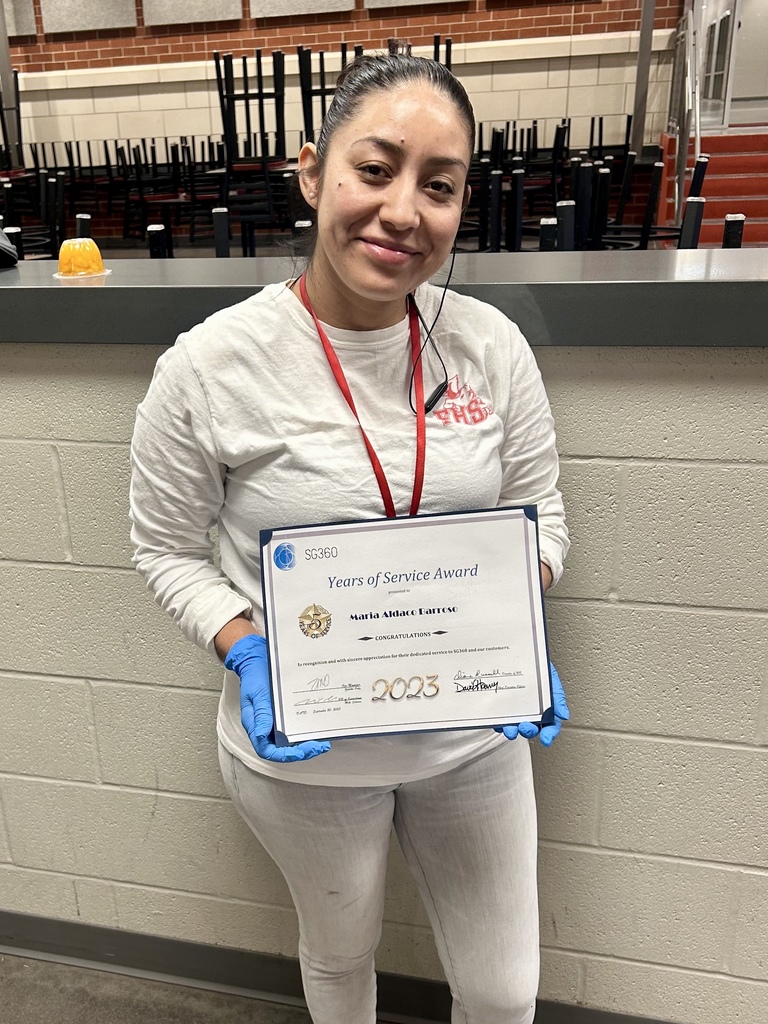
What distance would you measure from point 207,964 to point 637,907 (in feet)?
2.87

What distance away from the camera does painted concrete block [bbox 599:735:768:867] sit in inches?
52.4

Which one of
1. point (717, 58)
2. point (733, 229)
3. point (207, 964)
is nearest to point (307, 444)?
point (207, 964)

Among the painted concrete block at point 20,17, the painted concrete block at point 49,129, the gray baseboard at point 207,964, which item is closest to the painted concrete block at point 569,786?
the gray baseboard at point 207,964

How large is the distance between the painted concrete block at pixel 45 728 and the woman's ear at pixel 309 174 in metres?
0.99

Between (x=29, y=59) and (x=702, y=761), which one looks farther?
(x=29, y=59)

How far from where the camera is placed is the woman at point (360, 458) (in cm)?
87

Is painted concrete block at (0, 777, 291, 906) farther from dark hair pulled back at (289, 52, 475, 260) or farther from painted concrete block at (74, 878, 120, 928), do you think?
dark hair pulled back at (289, 52, 475, 260)

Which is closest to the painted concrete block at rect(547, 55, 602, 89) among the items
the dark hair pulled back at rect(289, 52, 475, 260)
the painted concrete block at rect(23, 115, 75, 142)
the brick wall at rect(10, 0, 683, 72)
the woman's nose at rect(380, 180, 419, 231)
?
the brick wall at rect(10, 0, 683, 72)

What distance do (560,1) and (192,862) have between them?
880 cm

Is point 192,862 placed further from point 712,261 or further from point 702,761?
point 712,261

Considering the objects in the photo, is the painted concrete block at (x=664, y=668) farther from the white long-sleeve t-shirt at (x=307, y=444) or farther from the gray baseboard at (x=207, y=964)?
the gray baseboard at (x=207, y=964)

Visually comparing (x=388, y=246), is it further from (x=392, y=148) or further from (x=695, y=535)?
(x=695, y=535)

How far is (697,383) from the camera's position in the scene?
45.5 inches

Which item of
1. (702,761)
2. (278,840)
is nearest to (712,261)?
(702,761)
